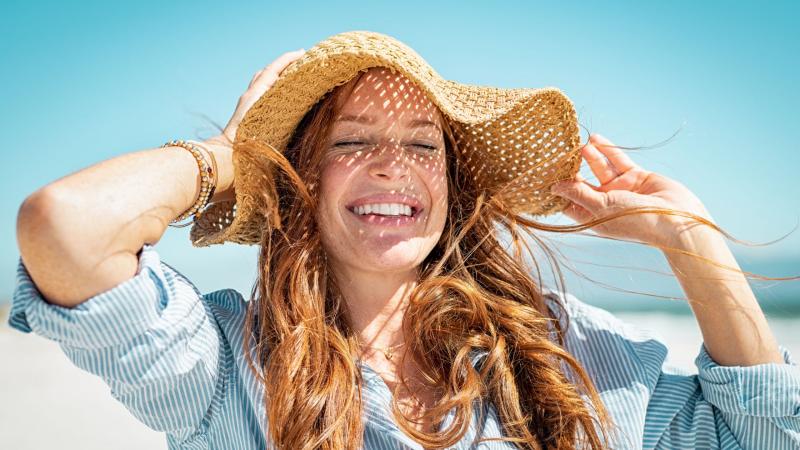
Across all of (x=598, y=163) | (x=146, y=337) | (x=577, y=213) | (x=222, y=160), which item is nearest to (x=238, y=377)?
(x=146, y=337)

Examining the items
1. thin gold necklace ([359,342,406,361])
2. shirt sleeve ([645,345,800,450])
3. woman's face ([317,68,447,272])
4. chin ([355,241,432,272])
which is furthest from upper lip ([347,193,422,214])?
shirt sleeve ([645,345,800,450])

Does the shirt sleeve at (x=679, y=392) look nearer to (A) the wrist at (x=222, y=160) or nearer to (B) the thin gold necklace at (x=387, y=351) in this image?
(B) the thin gold necklace at (x=387, y=351)

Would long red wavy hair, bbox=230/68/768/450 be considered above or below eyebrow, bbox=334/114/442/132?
below

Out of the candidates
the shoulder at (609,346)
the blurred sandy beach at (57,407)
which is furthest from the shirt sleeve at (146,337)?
the blurred sandy beach at (57,407)

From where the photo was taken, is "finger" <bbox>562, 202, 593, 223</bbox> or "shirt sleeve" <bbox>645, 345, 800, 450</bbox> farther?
"finger" <bbox>562, 202, 593, 223</bbox>

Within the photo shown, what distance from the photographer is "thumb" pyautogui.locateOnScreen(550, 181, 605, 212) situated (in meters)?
2.39

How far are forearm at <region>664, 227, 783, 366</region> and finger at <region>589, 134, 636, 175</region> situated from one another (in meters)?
0.37

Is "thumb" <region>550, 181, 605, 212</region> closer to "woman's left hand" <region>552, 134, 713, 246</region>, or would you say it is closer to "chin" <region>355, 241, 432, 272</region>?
"woman's left hand" <region>552, 134, 713, 246</region>

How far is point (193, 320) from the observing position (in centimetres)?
180

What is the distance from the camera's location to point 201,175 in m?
1.92

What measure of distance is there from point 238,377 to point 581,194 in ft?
4.35

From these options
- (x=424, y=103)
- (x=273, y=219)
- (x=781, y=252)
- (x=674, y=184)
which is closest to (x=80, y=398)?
(x=273, y=219)

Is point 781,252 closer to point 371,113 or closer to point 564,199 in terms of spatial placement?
point 564,199

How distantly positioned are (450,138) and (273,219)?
2.30 feet
